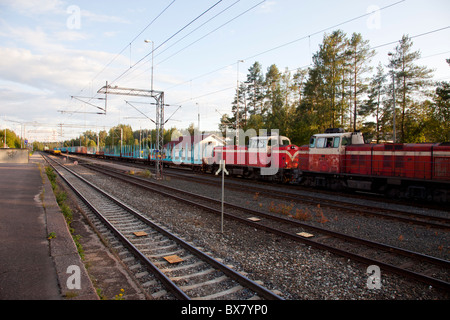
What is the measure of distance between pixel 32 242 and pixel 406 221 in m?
10.8

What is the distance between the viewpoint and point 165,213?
1029cm

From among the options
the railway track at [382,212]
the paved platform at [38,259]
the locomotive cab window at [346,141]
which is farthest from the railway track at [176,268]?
the locomotive cab window at [346,141]

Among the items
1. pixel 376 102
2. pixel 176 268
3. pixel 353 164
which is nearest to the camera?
pixel 176 268

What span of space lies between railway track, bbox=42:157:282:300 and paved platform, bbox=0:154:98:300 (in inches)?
45.5

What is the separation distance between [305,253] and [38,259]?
5.63m

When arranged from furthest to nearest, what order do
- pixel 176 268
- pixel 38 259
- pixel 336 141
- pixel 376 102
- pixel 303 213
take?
pixel 376 102
pixel 336 141
pixel 303 213
pixel 176 268
pixel 38 259

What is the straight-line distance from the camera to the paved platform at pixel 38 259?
3.98 m

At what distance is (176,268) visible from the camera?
18.1 ft

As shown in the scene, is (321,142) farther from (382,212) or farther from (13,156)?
(13,156)

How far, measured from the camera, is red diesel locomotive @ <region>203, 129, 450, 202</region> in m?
11.8

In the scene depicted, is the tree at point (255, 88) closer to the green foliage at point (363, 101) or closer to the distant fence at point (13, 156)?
the green foliage at point (363, 101)

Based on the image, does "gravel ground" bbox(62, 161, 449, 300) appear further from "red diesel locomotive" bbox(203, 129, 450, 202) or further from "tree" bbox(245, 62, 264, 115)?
"tree" bbox(245, 62, 264, 115)

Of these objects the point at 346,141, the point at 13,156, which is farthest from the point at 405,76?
the point at 13,156
